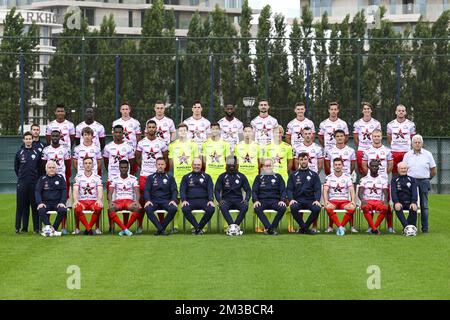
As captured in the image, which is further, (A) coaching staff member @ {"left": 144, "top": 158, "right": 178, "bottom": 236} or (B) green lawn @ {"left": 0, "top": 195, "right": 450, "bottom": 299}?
(A) coaching staff member @ {"left": 144, "top": 158, "right": 178, "bottom": 236}

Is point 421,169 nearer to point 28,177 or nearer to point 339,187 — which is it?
point 339,187

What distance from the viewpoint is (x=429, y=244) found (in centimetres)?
1861

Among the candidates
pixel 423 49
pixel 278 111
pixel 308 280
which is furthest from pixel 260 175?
pixel 423 49

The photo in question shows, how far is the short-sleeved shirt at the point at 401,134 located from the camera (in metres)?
22.6

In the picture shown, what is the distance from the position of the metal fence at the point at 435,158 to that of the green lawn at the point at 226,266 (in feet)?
49.4

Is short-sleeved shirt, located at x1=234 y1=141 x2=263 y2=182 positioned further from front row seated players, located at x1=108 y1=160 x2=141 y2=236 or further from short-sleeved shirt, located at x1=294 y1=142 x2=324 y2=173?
front row seated players, located at x1=108 y1=160 x2=141 y2=236

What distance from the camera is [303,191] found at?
66.8 ft

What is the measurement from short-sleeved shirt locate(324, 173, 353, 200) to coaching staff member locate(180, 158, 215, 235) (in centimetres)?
205

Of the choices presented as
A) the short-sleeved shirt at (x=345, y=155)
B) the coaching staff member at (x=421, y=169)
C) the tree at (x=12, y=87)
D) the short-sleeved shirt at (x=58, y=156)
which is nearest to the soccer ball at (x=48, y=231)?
the short-sleeved shirt at (x=58, y=156)

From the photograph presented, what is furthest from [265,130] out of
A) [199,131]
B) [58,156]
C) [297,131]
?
[58,156]

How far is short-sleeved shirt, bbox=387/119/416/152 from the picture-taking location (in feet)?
74.1

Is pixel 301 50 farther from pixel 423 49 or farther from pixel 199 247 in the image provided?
pixel 199 247

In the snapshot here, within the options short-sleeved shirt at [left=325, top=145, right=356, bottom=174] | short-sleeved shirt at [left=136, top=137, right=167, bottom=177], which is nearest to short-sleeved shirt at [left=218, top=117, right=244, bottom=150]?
short-sleeved shirt at [left=136, top=137, right=167, bottom=177]

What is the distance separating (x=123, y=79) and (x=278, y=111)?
222 inches
